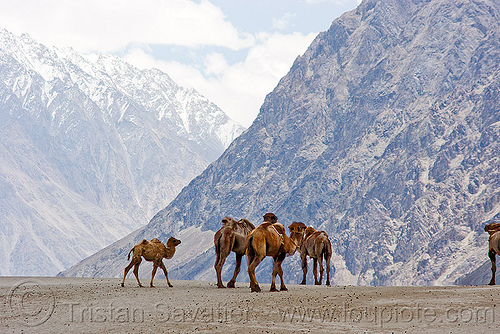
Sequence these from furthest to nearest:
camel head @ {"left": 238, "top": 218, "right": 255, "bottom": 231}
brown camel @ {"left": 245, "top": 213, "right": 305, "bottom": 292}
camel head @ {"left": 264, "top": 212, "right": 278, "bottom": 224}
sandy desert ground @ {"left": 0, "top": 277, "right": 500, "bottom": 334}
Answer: camel head @ {"left": 238, "top": 218, "right": 255, "bottom": 231} < camel head @ {"left": 264, "top": 212, "right": 278, "bottom": 224} < brown camel @ {"left": 245, "top": 213, "right": 305, "bottom": 292} < sandy desert ground @ {"left": 0, "top": 277, "right": 500, "bottom": 334}

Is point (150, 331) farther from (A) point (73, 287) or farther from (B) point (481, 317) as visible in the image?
(A) point (73, 287)

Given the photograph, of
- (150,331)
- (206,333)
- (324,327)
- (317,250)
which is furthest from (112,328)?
(317,250)

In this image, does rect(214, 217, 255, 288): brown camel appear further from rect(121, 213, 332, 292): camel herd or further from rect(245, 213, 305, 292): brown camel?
rect(245, 213, 305, 292): brown camel

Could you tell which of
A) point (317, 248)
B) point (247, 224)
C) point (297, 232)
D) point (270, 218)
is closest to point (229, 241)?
point (247, 224)

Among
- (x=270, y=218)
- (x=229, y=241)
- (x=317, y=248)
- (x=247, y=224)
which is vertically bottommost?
(x=229, y=241)

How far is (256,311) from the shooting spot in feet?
87.0

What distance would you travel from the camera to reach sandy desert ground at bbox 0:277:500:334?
23.7m

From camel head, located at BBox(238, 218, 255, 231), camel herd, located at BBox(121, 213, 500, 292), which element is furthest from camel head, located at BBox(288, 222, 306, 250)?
camel head, located at BBox(238, 218, 255, 231)

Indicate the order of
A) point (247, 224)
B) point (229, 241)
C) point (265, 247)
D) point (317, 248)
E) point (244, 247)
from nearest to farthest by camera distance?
point (265, 247) → point (229, 241) → point (244, 247) → point (247, 224) → point (317, 248)

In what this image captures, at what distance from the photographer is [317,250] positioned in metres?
45.1

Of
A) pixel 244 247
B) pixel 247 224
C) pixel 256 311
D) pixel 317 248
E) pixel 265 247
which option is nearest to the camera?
pixel 256 311

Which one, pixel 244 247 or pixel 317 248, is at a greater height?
pixel 317 248

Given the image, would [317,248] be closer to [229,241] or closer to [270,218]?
[270,218]

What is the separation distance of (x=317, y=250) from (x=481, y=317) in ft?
68.3
